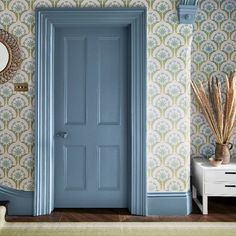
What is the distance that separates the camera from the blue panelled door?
421 centimetres

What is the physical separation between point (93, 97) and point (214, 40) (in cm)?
162

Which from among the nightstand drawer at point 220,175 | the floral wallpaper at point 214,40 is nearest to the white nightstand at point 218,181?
the nightstand drawer at point 220,175

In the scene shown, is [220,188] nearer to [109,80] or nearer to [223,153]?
[223,153]

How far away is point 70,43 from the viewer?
421 centimetres

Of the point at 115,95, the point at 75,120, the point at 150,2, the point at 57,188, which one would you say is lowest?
the point at 57,188

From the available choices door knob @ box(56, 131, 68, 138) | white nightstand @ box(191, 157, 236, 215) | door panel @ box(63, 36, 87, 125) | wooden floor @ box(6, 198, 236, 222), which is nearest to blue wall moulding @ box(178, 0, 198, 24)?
door panel @ box(63, 36, 87, 125)

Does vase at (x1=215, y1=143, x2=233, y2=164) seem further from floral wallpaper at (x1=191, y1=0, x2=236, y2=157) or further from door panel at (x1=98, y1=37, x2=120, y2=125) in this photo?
door panel at (x1=98, y1=37, x2=120, y2=125)

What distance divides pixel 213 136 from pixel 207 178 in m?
0.83

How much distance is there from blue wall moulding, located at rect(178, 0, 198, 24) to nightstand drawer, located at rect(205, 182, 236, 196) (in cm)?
170

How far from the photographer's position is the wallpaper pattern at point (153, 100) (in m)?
4.04

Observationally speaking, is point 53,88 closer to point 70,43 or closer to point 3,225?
point 70,43

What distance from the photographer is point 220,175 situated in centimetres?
402

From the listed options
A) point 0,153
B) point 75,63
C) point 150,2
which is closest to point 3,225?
point 0,153

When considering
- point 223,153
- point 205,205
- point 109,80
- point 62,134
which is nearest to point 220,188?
point 205,205
